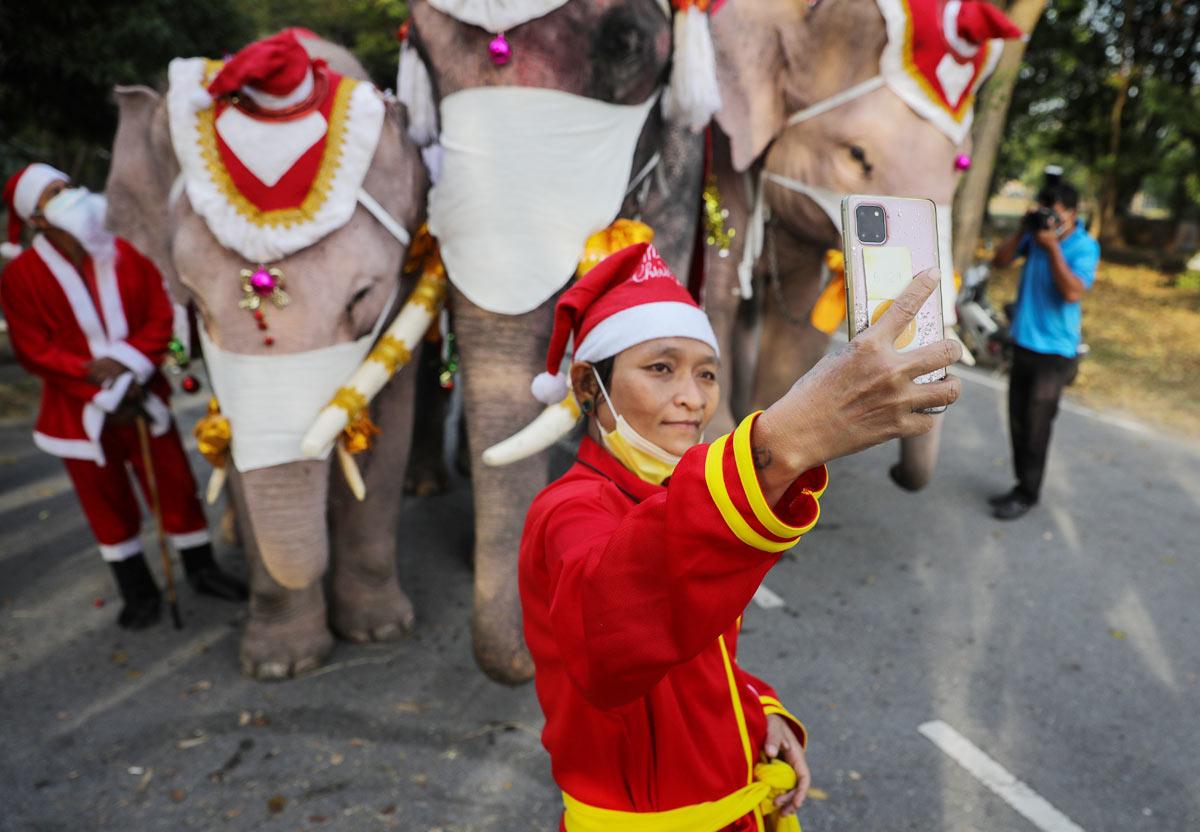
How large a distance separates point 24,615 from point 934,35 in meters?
4.18

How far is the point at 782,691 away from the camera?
3.13 meters

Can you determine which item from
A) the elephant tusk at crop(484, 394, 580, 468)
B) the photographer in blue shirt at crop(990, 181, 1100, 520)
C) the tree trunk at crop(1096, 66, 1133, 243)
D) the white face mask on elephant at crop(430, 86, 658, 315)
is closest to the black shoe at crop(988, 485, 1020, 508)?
the photographer in blue shirt at crop(990, 181, 1100, 520)

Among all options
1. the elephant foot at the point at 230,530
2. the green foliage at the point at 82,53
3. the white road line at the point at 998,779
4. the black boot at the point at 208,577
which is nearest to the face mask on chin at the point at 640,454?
the white road line at the point at 998,779

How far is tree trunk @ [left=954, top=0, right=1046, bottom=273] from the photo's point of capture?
843cm

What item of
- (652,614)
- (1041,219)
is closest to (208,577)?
(652,614)

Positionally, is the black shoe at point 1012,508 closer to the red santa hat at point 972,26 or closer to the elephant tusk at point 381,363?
the red santa hat at point 972,26

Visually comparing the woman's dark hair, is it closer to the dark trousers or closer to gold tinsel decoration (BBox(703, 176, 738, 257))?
gold tinsel decoration (BBox(703, 176, 738, 257))

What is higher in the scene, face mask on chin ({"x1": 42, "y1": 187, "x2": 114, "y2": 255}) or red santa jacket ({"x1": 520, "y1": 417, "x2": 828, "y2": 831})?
face mask on chin ({"x1": 42, "y1": 187, "x2": 114, "y2": 255})

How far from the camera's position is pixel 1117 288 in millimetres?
13570

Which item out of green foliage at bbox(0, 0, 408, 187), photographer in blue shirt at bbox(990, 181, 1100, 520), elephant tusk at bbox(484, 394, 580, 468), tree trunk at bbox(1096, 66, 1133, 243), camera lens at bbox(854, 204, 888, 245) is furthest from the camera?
tree trunk at bbox(1096, 66, 1133, 243)

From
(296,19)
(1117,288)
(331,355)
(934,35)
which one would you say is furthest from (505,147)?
(296,19)

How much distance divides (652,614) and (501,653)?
2.02m

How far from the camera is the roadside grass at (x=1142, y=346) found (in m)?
7.40

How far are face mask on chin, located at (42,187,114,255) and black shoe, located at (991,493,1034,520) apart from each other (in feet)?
14.2
